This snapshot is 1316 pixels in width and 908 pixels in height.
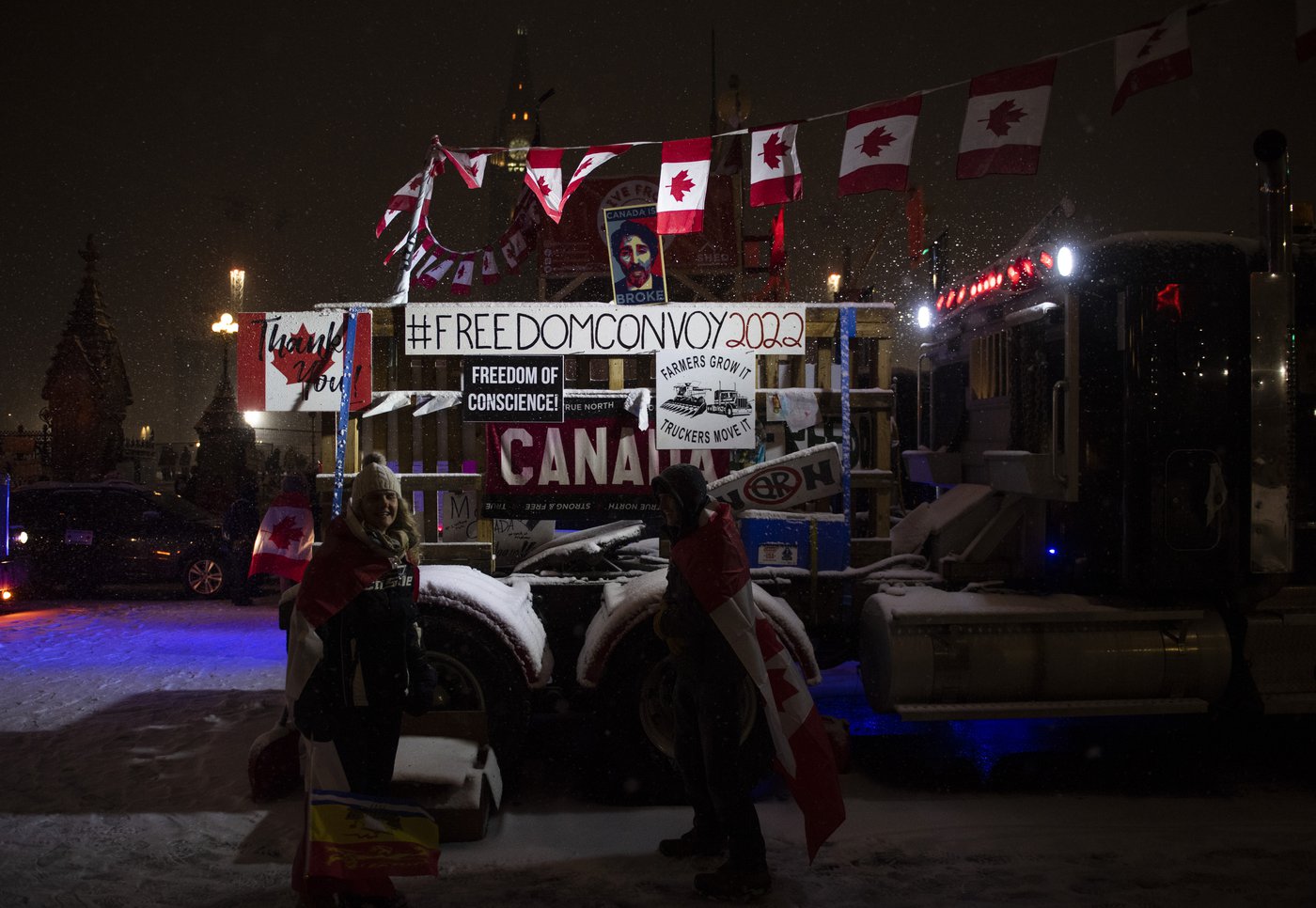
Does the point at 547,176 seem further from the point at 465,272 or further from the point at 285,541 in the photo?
the point at 465,272

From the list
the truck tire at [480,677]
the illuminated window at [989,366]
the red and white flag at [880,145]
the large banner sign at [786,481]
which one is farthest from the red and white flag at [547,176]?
the illuminated window at [989,366]

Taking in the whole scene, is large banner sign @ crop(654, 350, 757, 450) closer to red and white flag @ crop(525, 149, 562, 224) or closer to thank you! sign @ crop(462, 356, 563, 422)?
thank you! sign @ crop(462, 356, 563, 422)

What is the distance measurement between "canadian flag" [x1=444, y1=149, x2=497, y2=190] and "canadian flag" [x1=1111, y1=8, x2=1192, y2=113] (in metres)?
3.94

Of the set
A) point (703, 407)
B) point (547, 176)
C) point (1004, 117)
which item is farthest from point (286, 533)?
point (1004, 117)

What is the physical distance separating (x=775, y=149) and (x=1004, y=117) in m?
1.50

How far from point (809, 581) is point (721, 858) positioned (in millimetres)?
1722

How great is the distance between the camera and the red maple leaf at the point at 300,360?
531 centimetres

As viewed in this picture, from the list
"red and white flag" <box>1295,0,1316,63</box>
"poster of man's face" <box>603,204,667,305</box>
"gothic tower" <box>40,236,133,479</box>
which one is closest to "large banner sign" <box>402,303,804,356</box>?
"poster of man's face" <box>603,204,667,305</box>

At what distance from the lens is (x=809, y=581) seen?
17.6 feet

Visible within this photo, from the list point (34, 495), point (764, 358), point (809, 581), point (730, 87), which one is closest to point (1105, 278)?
point (764, 358)

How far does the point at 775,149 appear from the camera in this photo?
6.27 m

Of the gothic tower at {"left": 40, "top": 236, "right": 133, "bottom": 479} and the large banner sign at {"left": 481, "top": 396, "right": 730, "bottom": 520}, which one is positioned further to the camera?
the gothic tower at {"left": 40, "top": 236, "right": 133, "bottom": 479}

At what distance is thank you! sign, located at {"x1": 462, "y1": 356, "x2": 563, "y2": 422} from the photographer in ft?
17.7

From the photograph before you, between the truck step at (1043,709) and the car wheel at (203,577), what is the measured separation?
10.6m
